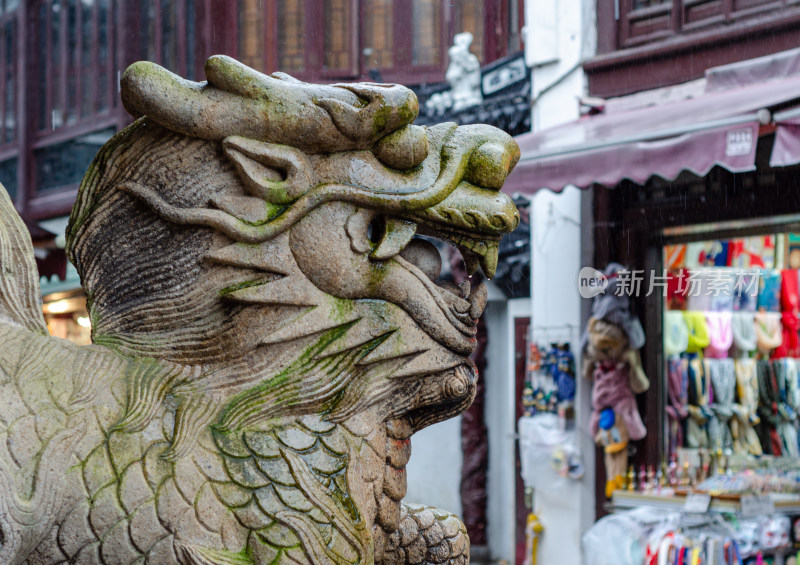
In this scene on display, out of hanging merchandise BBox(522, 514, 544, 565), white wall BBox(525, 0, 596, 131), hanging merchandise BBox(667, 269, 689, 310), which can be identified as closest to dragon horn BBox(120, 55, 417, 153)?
hanging merchandise BBox(667, 269, 689, 310)

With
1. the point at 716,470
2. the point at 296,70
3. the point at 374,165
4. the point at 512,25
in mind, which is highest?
the point at 512,25

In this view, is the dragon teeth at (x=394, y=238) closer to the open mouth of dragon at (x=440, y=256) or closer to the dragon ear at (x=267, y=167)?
the open mouth of dragon at (x=440, y=256)

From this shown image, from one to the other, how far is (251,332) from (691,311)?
4025 mm

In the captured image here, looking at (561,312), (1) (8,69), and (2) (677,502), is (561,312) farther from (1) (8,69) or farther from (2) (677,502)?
(1) (8,69)

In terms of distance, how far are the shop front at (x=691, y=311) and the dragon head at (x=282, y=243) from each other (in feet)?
8.66

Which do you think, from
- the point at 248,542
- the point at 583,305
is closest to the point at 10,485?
the point at 248,542

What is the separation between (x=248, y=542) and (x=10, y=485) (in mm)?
281

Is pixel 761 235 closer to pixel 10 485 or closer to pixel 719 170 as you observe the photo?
pixel 719 170

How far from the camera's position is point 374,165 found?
128 cm

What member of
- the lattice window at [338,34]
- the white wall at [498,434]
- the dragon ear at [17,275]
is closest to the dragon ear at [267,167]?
the dragon ear at [17,275]

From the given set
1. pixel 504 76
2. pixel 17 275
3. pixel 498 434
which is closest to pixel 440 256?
pixel 17 275

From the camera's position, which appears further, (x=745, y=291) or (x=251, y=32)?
(x=251, y=32)

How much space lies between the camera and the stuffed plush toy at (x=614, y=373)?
4934 mm

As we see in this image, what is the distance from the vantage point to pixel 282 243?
1246 mm
